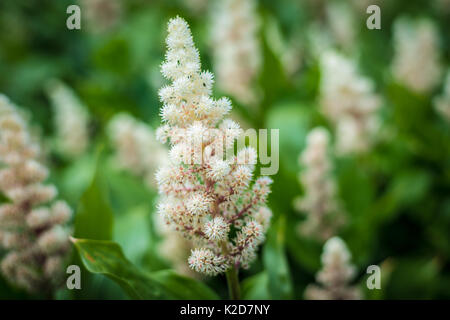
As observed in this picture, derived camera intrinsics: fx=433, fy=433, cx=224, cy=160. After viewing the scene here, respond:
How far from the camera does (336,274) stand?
1539 millimetres

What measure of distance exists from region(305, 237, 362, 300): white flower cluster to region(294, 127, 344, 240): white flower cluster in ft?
1.07

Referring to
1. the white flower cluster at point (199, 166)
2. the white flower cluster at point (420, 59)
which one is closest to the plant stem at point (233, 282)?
the white flower cluster at point (199, 166)

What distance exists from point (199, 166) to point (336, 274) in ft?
2.55

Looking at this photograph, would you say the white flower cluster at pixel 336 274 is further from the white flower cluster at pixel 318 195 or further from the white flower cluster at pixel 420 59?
the white flower cluster at pixel 420 59

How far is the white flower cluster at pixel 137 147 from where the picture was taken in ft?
7.64

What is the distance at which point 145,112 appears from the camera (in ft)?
10.5

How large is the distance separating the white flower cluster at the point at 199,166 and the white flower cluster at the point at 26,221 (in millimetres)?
668

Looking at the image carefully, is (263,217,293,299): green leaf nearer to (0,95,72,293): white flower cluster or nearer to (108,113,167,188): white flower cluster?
(0,95,72,293): white flower cluster

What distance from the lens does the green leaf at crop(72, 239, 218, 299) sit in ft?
3.85

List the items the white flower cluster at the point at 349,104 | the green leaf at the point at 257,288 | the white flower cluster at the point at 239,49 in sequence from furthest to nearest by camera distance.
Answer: the white flower cluster at the point at 239,49 → the white flower cluster at the point at 349,104 → the green leaf at the point at 257,288

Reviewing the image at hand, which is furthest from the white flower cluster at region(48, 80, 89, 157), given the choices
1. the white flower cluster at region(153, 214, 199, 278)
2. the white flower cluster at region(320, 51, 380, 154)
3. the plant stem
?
the plant stem

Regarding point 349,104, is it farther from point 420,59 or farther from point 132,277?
point 132,277
